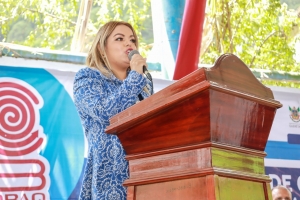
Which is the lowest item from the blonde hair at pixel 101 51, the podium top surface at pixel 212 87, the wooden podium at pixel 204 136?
the wooden podium at pixel 204 136

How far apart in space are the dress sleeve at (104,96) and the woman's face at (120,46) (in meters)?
0.21

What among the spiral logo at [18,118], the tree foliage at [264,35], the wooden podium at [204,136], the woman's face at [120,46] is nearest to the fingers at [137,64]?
the woman's face at [120,46]

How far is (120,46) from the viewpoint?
2137 millimetres

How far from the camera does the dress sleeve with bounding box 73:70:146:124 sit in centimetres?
175

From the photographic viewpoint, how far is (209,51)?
29.4ft

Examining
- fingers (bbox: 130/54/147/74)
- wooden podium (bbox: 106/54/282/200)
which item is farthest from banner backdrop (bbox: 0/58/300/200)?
wooden podium (bbox: 106/54/282/200)

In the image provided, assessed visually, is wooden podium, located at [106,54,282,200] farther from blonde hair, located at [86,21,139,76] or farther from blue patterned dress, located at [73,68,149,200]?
blonde hair, located at [86,21,139,76]

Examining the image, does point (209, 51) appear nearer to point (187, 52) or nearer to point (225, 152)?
point (187, 52)

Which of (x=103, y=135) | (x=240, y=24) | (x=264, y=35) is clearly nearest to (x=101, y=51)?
(x=103, y=135)

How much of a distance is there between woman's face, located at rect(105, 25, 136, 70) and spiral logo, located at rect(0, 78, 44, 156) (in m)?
1.60

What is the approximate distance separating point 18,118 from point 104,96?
1.85 meters

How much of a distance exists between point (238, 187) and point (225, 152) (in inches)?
3.6

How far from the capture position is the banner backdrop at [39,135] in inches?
136

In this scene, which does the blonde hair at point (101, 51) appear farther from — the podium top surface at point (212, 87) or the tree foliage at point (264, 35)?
the tree foliage at point (264, 35)
